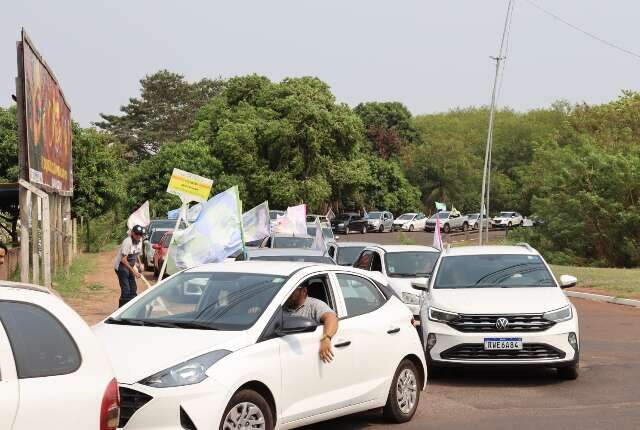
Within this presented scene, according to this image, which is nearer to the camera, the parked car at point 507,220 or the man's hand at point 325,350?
the man's hand at point 325,350

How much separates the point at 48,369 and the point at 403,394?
520 centimetres

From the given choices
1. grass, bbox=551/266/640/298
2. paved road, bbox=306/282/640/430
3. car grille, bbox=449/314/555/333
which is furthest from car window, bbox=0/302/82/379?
grass, bbox=551/266/640/298

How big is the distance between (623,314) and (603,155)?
23.3m

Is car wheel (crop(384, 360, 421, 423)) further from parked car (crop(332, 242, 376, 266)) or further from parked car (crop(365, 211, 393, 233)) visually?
parked car (crop(365, 211, 393, 233))

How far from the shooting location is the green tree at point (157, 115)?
3504 inches

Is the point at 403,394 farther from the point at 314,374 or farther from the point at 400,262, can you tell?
the point at 400,262

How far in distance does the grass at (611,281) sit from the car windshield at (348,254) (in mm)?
6724

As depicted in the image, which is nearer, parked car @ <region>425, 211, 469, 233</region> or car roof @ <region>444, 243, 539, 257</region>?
car roof @ <region>444, 243, 539, 257</region>

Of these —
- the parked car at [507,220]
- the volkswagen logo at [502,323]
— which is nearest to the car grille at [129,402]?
the volkswagen logo at [502,323]

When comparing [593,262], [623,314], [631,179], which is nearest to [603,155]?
[631,179]

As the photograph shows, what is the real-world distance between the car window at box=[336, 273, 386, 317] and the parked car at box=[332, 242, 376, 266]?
473 inches

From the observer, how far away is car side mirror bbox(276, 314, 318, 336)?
305 inches

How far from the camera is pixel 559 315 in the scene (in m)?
11.6

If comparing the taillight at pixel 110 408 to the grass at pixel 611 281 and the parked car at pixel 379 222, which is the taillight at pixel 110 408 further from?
the parked car at pixel 379 222
